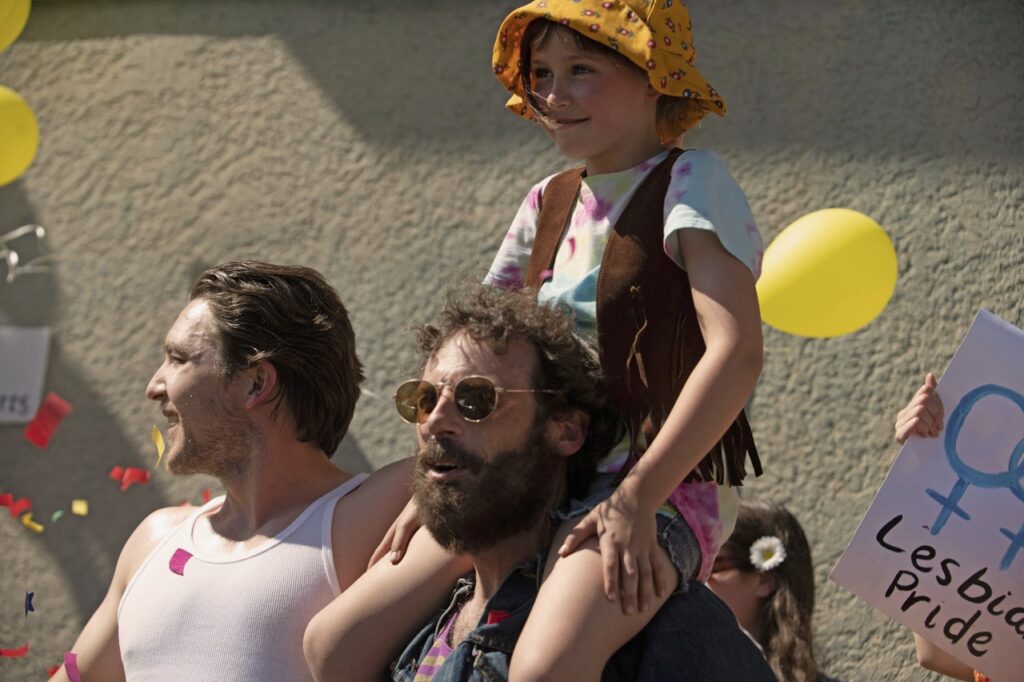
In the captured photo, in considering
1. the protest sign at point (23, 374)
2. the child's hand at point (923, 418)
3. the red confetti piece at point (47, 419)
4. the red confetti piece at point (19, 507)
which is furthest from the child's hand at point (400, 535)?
the protest sign at point (23, 374)

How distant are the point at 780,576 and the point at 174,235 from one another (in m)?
2.69

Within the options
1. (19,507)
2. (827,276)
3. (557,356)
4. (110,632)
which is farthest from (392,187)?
(557,356)

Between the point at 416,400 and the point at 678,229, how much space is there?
553 millimetres

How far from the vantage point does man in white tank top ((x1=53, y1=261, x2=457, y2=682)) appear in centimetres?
287

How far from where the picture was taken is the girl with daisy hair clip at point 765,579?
3781mm

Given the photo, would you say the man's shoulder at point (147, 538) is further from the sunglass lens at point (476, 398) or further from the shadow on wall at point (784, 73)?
the shadow on wall at point (784, 73)

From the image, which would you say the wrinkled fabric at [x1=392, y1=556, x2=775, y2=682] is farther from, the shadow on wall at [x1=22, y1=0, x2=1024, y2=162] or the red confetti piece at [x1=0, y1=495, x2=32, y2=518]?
the red confetti piece at [x1=0, y1=495, x2=32, y2=518]

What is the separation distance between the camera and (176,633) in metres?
2.92

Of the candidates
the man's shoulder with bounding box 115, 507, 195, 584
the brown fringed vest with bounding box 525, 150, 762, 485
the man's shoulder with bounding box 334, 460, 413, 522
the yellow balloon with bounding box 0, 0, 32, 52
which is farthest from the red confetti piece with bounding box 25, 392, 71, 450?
the brown fringed vest with bounding box 525, 150, 762, 485

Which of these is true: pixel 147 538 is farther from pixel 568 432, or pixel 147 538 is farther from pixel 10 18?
pixel 10 18

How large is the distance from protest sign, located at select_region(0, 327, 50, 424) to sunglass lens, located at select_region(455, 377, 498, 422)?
3355 millimetres

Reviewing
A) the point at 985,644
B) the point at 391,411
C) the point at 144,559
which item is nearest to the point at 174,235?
the point at 391,411

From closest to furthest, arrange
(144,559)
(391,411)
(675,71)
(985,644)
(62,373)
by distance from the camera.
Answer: (675,71), (985,644), (144,559), (391,411), (62,373)

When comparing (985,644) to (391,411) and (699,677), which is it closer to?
(699,677)
